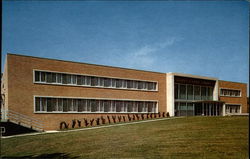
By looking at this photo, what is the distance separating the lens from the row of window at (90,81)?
21719 mm

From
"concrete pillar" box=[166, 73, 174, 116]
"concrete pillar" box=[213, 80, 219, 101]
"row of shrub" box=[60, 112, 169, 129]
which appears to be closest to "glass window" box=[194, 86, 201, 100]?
"concrete pillar" box=[213, 80, 219, 101]

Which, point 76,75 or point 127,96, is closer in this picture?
point 76,75

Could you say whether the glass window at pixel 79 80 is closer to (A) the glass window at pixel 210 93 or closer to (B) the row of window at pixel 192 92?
(B) the row of window at pixel 192 92

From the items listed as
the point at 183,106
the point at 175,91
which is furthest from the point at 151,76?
the point at 183,106

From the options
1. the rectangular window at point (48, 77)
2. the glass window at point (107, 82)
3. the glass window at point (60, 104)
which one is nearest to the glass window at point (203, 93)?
the glass window at point (107, 82)

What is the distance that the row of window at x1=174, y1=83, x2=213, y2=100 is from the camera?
32.1m

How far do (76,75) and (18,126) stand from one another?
23.6 ft

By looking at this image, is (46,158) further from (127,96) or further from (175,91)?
(175,91)

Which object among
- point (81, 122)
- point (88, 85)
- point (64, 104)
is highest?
point (88, 85)

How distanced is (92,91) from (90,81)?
1.04 meters

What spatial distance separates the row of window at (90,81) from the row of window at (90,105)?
1635 millimetres

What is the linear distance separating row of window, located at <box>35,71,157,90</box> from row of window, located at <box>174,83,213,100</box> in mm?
3682

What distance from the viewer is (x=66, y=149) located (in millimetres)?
11141

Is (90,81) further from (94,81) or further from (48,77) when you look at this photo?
(48,77)
